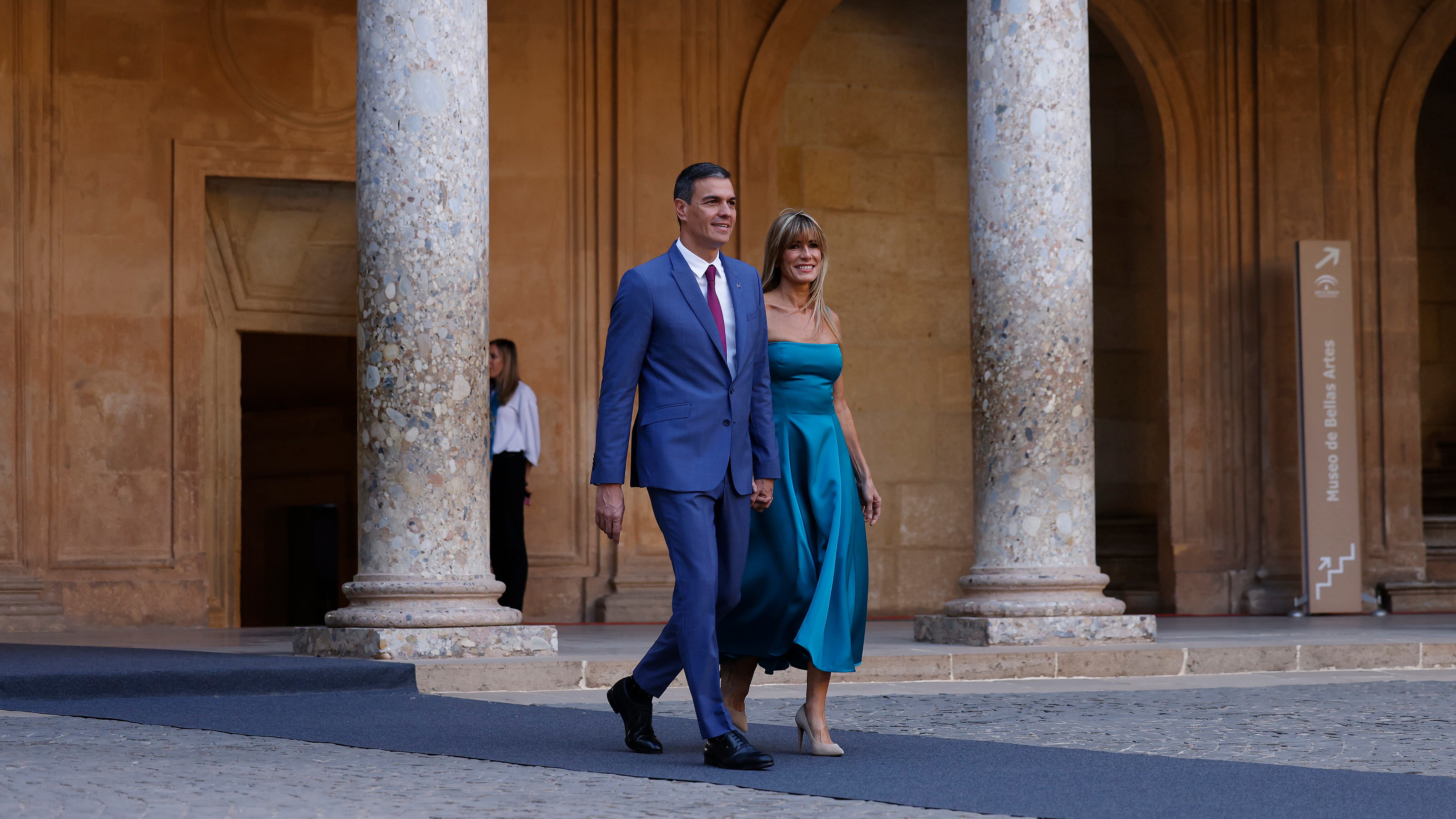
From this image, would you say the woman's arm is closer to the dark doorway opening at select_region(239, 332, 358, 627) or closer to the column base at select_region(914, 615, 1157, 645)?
the column base at select_region(914, 615, 1157, 645)

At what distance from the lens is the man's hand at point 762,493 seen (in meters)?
5.18

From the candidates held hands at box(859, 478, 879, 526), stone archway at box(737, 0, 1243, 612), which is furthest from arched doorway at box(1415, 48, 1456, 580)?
held hands at box(859, 478, 879, 526)

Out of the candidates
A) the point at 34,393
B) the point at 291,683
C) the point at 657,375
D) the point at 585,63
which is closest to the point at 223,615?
the point at 34,393

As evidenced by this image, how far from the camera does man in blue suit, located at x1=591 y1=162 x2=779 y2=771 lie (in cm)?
500

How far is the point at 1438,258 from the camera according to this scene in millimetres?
17672

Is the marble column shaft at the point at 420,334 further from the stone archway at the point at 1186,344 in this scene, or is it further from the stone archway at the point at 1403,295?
the stone archway at the point at 1403,295

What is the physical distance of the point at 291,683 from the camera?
7.29 m

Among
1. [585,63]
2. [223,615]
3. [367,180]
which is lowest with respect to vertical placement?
[223,615]

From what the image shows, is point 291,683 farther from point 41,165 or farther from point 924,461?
point 924,461

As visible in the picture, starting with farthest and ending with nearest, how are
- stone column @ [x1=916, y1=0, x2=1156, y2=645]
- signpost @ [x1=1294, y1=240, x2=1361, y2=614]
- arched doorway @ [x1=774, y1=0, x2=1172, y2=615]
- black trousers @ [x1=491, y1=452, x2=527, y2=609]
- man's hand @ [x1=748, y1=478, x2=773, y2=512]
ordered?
arched doorway @ [x1=774, y1=0, x2=1172, y2=615], signpost @ [x1=1294, y1=240, x2=1361, y2=614], black trousers @ [x1=491, y1=452, x2=527, y2=609], stone column @ [x1=916, y1=0, x2=1156, y2=645], man's hand @ [x1=748, y1=478, x2=773, y2=512]

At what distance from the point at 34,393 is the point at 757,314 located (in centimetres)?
806

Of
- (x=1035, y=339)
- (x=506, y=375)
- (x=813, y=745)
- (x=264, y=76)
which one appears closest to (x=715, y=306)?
(x=813, y=745)

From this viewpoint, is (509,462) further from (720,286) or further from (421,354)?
(720,286)

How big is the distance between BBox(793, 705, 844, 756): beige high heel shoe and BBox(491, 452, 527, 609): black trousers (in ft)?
20.7
